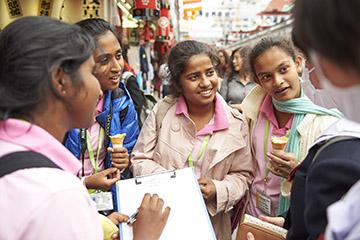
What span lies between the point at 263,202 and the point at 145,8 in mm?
4414

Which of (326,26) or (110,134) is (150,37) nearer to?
(110,134)

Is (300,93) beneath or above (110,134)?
above

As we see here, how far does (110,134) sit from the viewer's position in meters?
2.53

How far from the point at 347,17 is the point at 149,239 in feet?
3.78

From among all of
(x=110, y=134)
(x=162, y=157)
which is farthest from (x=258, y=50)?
(x=110, y=134)

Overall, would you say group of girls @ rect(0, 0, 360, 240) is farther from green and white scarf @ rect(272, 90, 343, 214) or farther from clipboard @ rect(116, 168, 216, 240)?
clipboard @ rect(116, 168, 216, 240)

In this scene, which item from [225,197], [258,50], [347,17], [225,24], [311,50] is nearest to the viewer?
[347,17]

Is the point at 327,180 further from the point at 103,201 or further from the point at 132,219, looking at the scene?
the point at 103,201

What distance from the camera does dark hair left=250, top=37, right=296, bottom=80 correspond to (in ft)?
8.12

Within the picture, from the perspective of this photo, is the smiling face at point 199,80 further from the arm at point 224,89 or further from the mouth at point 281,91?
the arm at point 224,89

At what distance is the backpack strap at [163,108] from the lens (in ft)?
8.57

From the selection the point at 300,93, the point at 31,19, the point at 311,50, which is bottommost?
the point at 300,93

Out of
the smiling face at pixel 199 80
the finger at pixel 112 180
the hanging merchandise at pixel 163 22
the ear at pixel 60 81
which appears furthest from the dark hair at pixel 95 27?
the hanging merchandise at pixel 163 22

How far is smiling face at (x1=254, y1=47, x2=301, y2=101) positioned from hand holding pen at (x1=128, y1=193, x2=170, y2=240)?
116cm
